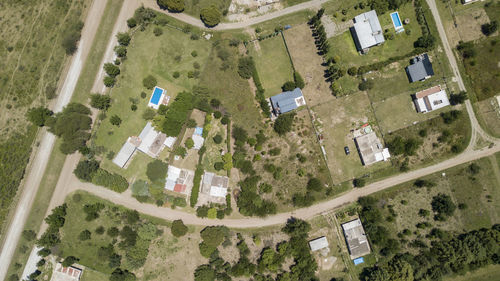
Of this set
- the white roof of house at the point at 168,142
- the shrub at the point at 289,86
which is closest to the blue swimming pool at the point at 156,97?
the white roof of house at the point at 168,142

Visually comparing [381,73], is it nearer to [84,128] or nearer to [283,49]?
[283,49]

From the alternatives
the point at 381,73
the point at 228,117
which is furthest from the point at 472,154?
the point at 228,117

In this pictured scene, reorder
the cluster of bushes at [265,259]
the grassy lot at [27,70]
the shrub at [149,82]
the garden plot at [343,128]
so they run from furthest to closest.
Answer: the grassy lot at [27,70] < the shrub at [149,82] < the garden plot at [343,128] < the cluster of bushes at [265,259]

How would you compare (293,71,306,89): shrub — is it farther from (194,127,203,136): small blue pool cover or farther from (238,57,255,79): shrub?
(194,127,203,136): small blue pool cover

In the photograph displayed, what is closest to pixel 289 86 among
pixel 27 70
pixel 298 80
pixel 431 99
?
pixel 298 80

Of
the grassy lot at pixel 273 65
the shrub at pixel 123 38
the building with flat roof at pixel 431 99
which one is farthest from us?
the grassy lot at pixel 273 65

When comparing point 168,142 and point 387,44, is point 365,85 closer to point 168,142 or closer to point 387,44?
point 387,44

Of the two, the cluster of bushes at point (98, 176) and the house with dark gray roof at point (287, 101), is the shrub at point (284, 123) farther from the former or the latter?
the cluster of bushes at point (98, 176)
